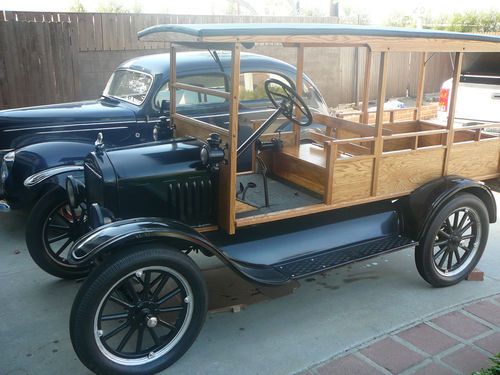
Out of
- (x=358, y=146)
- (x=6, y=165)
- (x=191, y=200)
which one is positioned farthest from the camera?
(x=6, y=165)

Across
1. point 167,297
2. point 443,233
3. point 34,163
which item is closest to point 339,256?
point 443,233

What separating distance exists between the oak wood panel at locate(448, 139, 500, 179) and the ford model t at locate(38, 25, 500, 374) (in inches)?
0.4

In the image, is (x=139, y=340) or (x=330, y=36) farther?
(x=330, y=36)

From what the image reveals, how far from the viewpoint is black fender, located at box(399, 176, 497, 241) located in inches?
148

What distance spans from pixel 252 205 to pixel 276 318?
0.82 meters

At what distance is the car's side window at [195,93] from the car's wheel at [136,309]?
8.96 ft

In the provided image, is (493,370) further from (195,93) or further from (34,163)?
(34,163)

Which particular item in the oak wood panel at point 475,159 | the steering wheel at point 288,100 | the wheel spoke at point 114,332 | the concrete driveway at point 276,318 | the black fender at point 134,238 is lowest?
the concrete driveway at point 276,318

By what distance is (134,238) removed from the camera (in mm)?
2713

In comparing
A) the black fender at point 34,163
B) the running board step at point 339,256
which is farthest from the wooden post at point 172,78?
the running board step at point 339,256

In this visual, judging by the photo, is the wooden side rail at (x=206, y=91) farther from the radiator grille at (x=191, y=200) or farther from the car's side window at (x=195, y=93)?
the car's side window at (x=195, y=93)

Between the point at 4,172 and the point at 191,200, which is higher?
the point at 191,200

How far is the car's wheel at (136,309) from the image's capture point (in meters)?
2.62

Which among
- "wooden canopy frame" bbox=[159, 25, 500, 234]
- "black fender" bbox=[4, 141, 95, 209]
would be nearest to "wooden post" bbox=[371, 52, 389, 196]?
A: "wooden canopy frame" bbox=[159, 25, 500, 234]
